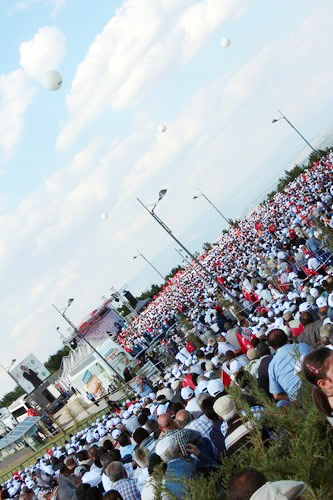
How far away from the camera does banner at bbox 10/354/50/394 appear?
4296 cm

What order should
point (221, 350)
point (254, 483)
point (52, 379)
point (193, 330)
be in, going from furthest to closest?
1. point (52, 379)
2. point (193, 330)
3. point (221, 350)
4. point (254, 483)

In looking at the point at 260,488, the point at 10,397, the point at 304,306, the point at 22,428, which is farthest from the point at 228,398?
the point at 10,397

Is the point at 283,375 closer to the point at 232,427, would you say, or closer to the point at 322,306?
the point at 232,427

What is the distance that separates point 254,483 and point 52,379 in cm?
5132

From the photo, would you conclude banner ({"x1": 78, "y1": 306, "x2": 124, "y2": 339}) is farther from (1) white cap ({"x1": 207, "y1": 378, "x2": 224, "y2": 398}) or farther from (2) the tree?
(2) the tree

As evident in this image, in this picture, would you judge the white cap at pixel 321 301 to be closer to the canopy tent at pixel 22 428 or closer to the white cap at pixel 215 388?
the white cap at pixel 215 388

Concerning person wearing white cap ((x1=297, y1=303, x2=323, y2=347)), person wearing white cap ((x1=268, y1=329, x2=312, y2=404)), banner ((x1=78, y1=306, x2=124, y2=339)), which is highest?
banner ((x1=78, y1=306, x2=124, y2=339))

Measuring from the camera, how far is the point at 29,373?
44.0m

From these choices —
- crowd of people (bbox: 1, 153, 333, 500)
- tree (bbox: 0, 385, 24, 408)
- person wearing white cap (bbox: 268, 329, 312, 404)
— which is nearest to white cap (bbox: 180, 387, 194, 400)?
crowd of people (bbox: 1, 153, 333, 500)

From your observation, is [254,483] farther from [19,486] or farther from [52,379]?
[52,379]

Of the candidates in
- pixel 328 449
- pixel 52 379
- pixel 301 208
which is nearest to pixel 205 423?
pixel 328 449

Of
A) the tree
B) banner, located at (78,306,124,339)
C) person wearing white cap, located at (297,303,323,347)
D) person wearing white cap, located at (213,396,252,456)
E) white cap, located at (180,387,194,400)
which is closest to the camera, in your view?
person wearing white cap, located at (213,396,252,456)

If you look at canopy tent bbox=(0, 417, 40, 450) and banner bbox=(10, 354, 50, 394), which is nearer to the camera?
canopy tent bbox=(0, 417, 40, 450)

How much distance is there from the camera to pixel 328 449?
3674mm
